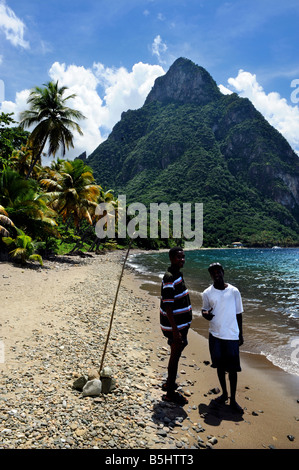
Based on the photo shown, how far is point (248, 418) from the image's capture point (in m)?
3.64

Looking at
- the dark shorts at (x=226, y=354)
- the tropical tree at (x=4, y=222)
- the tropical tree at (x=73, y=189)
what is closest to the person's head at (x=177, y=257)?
the dark shorts at (x=226, y=354)

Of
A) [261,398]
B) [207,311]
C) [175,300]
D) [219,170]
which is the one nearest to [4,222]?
[175,300]

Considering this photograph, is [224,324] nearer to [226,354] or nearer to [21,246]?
[226,354]

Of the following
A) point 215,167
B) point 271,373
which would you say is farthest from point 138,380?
point 215,167

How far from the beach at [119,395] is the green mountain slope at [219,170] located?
11187 cm

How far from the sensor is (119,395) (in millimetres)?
3633

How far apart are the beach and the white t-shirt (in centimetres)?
121

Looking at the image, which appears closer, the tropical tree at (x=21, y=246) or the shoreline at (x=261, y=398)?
the shoreline at (x=261, y=398)

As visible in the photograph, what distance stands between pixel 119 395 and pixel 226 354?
168 cm

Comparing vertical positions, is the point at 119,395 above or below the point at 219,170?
below

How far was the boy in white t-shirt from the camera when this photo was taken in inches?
140

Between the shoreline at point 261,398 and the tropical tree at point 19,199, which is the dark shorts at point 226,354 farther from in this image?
the tropical tree at point 19,199

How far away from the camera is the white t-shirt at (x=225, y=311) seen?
3559mm
